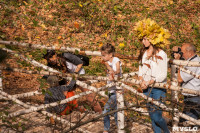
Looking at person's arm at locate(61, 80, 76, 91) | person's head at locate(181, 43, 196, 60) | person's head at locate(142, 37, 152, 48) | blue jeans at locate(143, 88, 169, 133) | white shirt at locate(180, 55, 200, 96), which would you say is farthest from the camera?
person's arm at locate(61, 80, 76, 91)

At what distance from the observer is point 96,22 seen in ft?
26.9

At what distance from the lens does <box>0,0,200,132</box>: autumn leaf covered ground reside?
24.4 ft

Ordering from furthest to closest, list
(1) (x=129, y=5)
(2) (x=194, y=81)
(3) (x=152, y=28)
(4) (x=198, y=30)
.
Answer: (1) (x=129, y=5) → (4) (x=198, y=30) → (2) (x=194, y=81) → (3) (x=152, y=28)

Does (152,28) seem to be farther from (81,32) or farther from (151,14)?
(151,14)

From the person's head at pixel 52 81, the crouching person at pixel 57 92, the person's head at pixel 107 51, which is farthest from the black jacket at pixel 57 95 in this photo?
the person's head at pixel 107 51

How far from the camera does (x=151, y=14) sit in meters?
8.70

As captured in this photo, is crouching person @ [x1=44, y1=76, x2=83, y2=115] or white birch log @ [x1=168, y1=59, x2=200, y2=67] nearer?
white birch log @ [x1=168, y1=59, x2=200, y2=67]

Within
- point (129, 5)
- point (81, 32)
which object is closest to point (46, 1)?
point (81, 32)

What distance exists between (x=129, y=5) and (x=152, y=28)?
21.3ft

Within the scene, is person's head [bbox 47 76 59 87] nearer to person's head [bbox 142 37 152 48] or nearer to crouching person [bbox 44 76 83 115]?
crouching person [bbox 44 76 83 115]

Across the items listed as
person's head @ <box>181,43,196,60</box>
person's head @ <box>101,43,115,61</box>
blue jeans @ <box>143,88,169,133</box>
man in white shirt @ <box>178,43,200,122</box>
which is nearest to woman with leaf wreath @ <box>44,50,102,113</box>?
person's head @ <box>101,43,115,61</box>

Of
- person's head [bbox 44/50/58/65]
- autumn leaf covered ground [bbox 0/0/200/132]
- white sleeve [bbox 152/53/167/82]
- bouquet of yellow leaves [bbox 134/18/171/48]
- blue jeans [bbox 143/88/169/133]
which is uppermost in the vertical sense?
autumn leaf covered ground [bbox 0/0/200/132]

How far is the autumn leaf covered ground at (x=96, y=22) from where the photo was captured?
7434mm

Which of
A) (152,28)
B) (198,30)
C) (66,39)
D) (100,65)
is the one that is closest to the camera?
(152,28)
